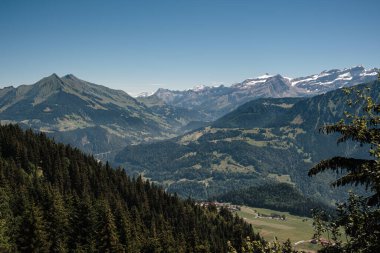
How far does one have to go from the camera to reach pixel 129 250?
121 metres

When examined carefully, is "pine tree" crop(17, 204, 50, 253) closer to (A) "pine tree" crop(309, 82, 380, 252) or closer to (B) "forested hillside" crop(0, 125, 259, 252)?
(B) "forested hillside" crop(0, 125, 259, 252)

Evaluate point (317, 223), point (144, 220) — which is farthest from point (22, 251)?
point (317, 223)

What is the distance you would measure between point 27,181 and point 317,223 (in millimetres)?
151035

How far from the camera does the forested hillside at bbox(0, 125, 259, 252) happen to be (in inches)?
4213

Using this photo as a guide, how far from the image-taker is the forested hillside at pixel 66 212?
4213 inches

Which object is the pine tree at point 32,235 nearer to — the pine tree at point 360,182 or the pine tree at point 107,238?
the pine tree at point 107,238

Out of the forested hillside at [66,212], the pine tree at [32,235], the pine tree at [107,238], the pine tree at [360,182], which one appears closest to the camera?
the pine tree at [360,182]

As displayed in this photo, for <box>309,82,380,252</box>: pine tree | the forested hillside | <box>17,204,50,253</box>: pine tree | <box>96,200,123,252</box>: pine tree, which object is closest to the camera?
<box>309,82,380,252</box>: pine tree

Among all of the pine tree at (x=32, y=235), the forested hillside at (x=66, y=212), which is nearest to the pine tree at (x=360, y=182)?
the forested hillside at (x=66, y=212)

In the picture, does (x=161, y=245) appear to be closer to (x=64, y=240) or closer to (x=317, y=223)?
(x=64, y=240)

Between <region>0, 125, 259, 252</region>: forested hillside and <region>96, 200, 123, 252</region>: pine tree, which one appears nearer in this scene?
<region>0, 125, 259, 252</region>: forested hillside

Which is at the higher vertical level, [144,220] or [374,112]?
[374,112]

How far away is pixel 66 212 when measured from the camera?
422 ft

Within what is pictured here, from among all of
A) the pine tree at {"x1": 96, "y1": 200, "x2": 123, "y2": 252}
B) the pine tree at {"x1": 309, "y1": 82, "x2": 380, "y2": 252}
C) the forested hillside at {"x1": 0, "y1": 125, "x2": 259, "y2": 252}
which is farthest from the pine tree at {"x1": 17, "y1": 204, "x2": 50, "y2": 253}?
the pine tree at {"x1": 309, "y1": 82, "x2": 380, "y2": 252}
